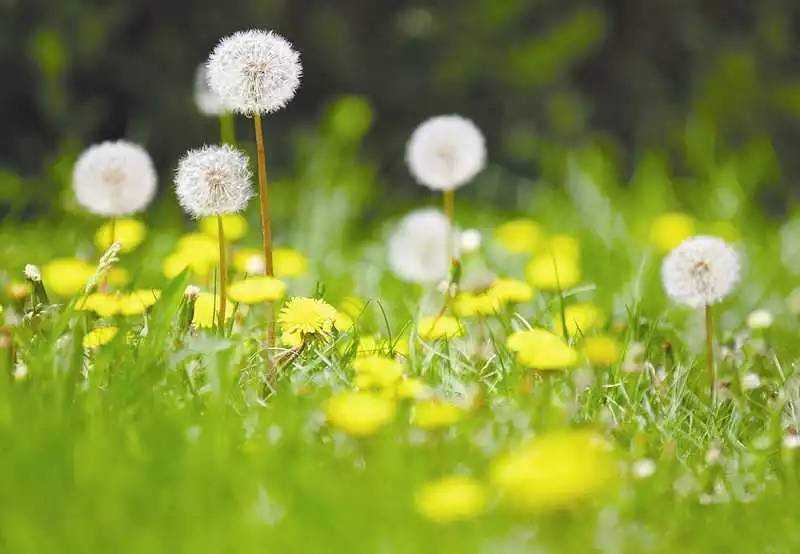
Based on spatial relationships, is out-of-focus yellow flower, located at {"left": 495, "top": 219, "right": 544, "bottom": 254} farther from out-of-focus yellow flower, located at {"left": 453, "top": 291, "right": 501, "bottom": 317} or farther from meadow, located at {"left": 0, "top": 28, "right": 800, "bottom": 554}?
out-of-focus yellow flower, located at {"left": 453, "top": 291, "right": 501, "bottom": 317}

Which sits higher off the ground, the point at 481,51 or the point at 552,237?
the point at 481,51

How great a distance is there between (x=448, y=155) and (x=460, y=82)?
2.01 meters

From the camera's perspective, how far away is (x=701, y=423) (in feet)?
6.70

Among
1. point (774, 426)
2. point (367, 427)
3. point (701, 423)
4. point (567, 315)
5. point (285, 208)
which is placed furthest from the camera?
point (285, 208)

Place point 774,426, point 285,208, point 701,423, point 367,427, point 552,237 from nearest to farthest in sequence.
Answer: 1. point 367,427
2. point 774,426
3. point 701,423
4. point 552,237
5. point 285,208

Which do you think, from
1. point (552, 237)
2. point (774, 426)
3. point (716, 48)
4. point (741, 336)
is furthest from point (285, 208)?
point (774, 426)

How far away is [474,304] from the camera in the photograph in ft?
7.67

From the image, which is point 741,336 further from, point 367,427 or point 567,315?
point 367,427

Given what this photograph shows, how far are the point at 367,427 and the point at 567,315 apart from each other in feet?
3.55

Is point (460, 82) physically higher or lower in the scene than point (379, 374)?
higher

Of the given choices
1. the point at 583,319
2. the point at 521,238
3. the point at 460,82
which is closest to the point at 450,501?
the point at 583,319

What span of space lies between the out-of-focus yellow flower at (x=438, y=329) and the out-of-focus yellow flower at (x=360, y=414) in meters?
0.64

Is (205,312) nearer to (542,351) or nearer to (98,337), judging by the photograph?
(98,337)

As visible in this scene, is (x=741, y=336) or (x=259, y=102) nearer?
(x=259, y=102)
